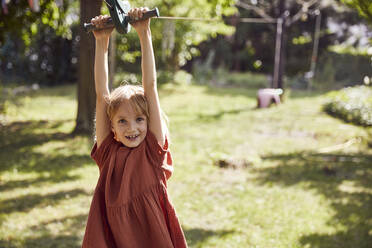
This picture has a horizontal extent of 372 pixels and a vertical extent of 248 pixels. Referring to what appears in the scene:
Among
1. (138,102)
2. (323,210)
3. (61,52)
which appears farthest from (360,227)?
(61,52)

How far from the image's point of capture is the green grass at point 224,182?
387 cm

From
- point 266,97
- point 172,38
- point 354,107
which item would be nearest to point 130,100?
point 354,107

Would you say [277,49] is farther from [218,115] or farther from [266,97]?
[218,115]

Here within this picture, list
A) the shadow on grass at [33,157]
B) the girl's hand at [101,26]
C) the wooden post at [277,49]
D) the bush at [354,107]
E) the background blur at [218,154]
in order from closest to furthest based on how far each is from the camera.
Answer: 1. the girl's hand at [101,26]
2. the background blur at [218,154]
3. the shadow on grass at [33,157]
4. the bush at [354,107]
5. the wooden post at [277,49]

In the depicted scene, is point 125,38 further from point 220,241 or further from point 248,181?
point 220,241

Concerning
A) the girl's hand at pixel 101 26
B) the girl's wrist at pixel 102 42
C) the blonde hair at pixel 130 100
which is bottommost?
the blonde hair at pixel 130 100

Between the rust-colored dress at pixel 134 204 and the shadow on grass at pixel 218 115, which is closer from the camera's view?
the rust-colored dress at pixel 134 204

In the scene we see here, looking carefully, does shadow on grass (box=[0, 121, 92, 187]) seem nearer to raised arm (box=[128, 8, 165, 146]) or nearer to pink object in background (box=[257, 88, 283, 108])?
raised arm (box=[128, 8, 165, 146])

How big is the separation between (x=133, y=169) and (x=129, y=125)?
0.22m

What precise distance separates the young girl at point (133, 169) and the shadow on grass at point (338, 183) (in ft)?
→ 7.30

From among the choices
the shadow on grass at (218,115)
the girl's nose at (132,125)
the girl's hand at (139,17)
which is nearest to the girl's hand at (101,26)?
the girl's hand at (139,17)

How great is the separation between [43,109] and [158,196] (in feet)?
29.2

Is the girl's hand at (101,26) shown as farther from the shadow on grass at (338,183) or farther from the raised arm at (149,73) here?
the shadow on grass at (338,183)

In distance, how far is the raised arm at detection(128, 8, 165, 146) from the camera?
6.41 ft
